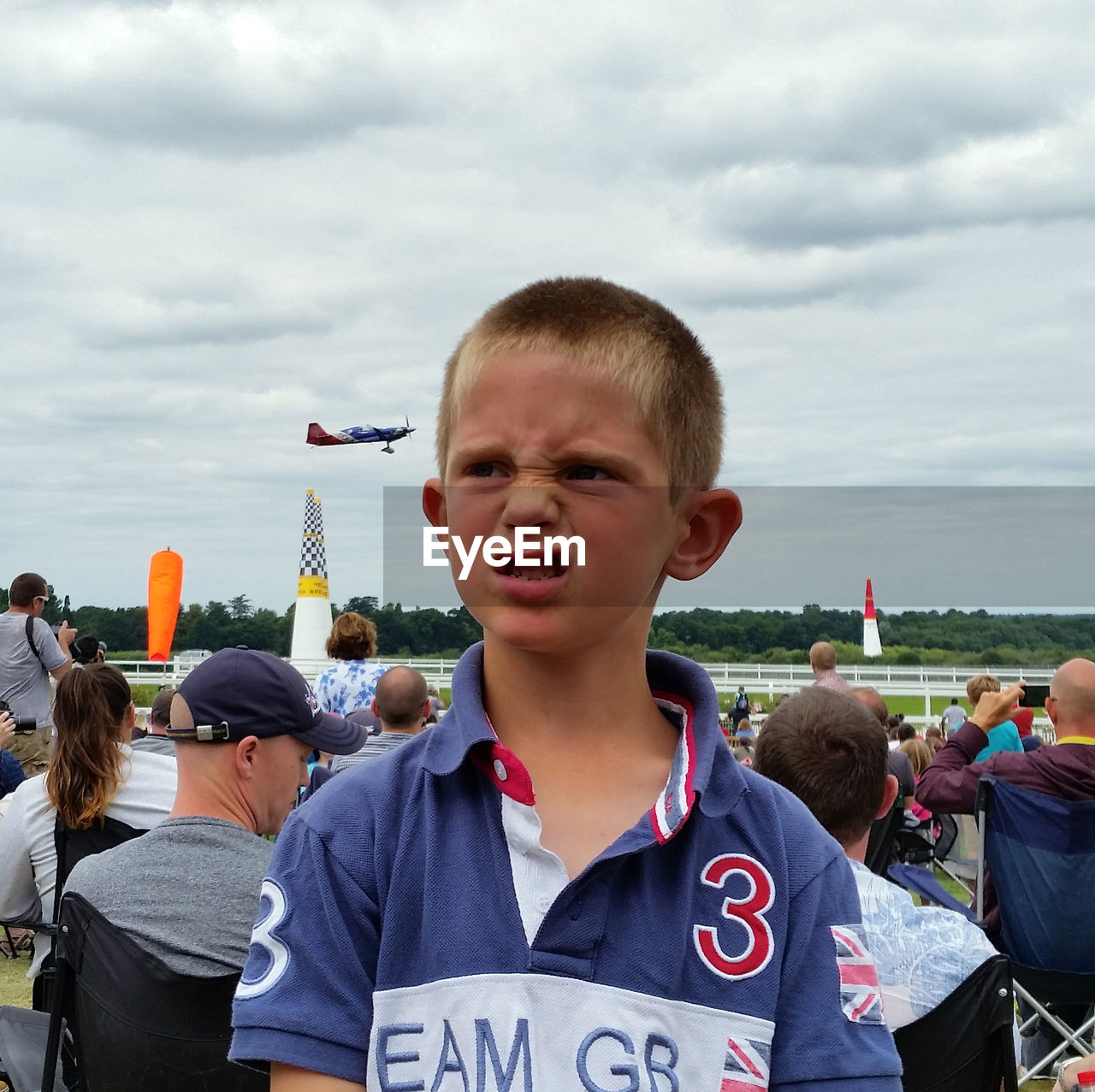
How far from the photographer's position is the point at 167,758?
419 centimetres

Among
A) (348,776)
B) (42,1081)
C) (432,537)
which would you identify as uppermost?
(432,537)

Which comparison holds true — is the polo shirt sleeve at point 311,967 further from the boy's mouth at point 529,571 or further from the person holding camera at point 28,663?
the person holding camera at point 28,663

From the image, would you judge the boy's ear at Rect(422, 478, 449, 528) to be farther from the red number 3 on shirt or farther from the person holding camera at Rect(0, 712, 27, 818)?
the person holding camera at Rect(0, 712, 27, 818)

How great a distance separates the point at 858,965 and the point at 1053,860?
4.10 meters

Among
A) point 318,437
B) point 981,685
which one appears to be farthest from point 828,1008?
point 318,437

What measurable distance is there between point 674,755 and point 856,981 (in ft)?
0.87

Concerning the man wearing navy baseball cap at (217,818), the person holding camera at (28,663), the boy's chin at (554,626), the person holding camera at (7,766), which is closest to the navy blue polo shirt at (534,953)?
the boy's chin at (554,626)

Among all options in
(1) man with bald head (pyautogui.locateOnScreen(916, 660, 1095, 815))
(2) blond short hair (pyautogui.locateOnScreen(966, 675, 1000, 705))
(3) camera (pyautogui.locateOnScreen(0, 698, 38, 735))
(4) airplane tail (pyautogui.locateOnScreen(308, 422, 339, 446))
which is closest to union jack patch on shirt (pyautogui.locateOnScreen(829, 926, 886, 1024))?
(1) man with bald head (pyautogui.locateOnScreen(916, 660, 1095, 815))

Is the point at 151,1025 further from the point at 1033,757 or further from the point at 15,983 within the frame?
the point at 15,983

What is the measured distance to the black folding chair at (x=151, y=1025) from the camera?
7.86ft

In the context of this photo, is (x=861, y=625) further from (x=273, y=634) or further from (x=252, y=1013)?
(x=252, y=1013)

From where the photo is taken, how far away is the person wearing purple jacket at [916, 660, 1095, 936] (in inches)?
193

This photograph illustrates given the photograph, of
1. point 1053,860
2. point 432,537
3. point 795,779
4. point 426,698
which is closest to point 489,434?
point 432,537

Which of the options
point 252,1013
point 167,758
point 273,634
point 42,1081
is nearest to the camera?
point 252,1013
